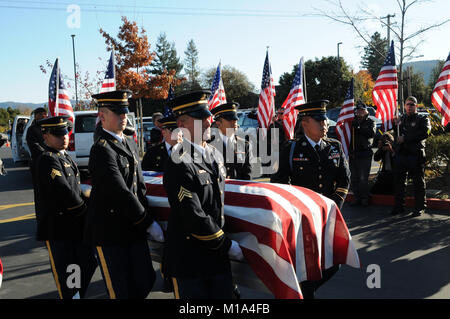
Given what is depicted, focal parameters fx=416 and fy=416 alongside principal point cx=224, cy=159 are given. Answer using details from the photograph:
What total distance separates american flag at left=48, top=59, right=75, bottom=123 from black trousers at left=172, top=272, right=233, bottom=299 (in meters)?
4.02

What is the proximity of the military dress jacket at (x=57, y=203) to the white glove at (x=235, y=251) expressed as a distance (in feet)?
5.17

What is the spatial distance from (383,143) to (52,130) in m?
6.22

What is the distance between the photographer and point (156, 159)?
4867mm

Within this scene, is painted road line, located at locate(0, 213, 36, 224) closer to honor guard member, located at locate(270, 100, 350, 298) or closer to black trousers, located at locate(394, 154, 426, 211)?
honor guard member, located at locate(270, 100, 350, 298)

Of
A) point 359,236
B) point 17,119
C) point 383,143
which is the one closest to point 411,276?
point 359,236

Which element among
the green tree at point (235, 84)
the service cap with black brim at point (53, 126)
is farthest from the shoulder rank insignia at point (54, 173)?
the green tree at point (235, 84)

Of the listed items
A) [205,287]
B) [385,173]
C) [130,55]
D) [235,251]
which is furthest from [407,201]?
[130,55]

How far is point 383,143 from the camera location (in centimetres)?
789

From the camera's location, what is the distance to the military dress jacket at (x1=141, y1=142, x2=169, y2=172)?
484cm

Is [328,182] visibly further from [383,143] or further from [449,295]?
[383,143]

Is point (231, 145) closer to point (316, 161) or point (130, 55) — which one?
point (316, 161)

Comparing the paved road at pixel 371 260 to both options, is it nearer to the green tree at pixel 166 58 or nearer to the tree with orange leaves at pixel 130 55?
the tree with orange leaves at pixel 130 55

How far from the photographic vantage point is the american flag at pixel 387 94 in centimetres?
760

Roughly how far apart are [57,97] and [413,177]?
586 cm
